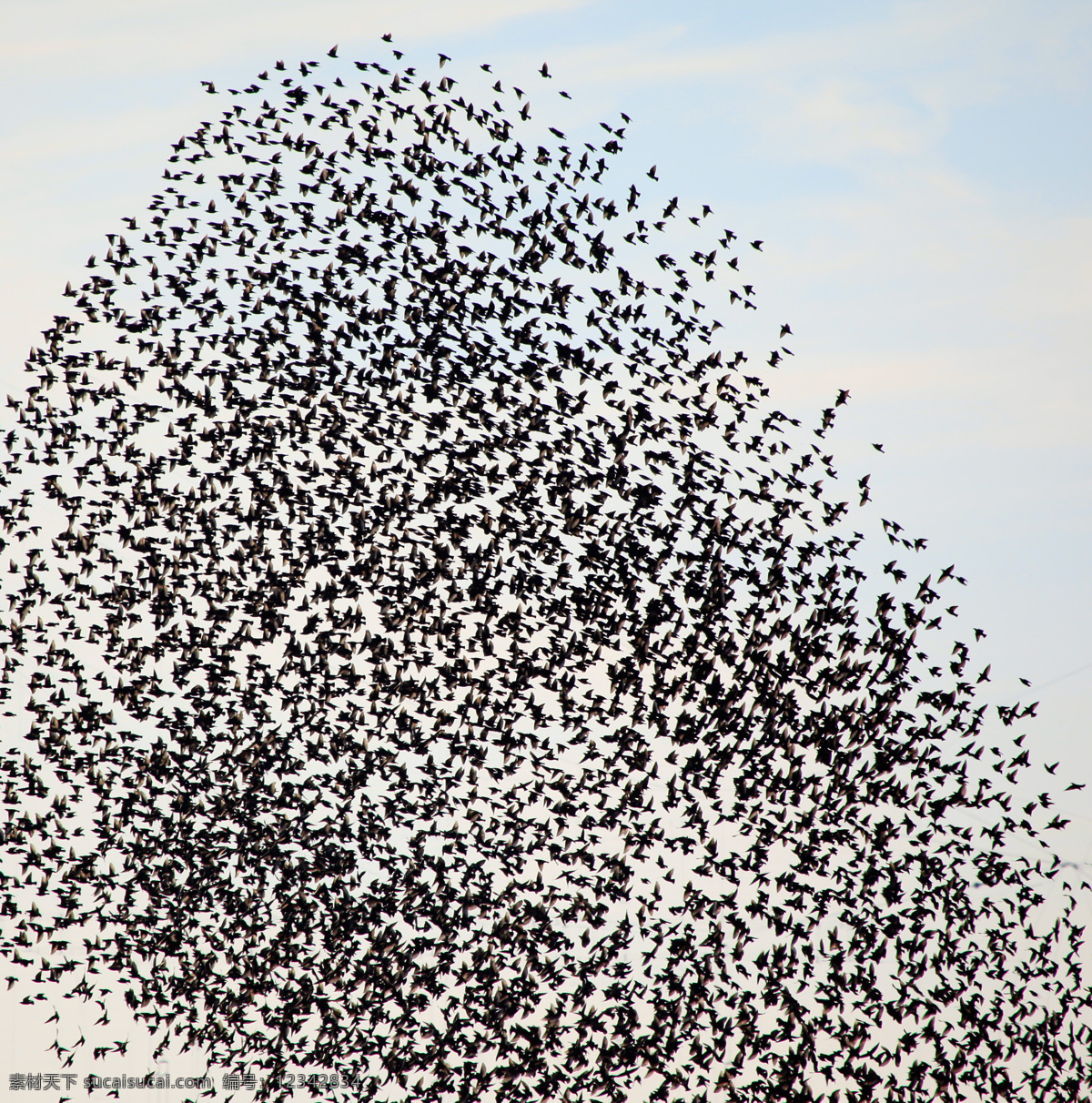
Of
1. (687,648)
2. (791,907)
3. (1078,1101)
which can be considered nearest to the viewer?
(1078,1101)

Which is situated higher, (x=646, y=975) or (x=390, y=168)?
(x=390, y=168)

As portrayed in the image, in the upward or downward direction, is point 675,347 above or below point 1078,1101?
above

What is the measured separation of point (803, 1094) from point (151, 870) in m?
8.17

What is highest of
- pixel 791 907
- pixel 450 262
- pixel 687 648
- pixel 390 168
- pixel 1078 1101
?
pixel 390 168

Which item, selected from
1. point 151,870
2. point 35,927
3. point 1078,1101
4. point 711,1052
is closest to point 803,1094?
point 711,1052

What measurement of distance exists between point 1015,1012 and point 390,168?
13071 mm

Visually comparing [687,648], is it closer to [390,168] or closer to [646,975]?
[646,975]

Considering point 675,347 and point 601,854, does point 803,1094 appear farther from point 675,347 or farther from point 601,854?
point 675,347

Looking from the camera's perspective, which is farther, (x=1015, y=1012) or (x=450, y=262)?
(x=450, y=262)

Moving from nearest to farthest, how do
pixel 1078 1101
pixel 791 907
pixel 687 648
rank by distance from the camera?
pixel 1078 1101, pixel 791 907, pixel 687 648

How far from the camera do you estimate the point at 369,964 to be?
48.6 ft

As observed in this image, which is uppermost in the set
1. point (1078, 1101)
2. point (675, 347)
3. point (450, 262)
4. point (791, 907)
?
point (450, 262)

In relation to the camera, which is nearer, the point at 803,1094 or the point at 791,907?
the point at 803,1094

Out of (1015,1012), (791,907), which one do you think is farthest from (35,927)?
(1015,1012)
